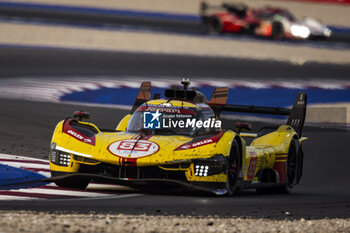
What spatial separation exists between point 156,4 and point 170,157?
2050 inches

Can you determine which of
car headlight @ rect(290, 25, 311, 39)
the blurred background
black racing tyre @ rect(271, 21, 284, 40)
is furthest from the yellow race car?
black racing tyre @ rect(271, 21, 284, 40)

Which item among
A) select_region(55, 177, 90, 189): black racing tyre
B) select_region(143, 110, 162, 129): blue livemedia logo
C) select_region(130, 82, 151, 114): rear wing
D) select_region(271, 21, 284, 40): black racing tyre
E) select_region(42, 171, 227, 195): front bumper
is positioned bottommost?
select_region(55, 177, 90, 189): black racing tyre

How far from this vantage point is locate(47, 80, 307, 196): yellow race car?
11082 mm

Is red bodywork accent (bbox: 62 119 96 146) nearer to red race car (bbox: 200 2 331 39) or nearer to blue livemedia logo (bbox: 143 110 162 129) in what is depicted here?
blue livemedia logo (bbox: 143 110 162 129)

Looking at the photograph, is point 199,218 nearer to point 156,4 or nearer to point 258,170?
point 258,170

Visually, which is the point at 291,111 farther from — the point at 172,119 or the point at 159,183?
the point at 159,183

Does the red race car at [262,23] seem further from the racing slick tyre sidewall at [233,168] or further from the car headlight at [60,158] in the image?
the car headlight at [60,158]

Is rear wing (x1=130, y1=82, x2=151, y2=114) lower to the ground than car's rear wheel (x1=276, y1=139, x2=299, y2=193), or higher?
higher

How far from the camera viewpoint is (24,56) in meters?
31.9

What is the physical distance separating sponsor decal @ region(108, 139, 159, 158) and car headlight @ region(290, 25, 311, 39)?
3129cm

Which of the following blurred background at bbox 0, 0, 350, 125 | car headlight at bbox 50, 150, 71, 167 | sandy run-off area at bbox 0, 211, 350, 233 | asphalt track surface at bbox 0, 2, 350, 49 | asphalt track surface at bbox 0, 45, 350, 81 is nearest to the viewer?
sandy run-off area at bbox 0, 211, 350, 233

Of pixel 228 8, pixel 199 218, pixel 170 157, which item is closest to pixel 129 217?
pixel 199 218

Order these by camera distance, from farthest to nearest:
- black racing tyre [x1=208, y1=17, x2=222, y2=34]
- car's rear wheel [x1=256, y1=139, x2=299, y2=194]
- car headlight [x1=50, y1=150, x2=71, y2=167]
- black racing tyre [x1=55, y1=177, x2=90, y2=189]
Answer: black racing tyre [x1=208, y1=17, x2=222, y2=34], car's rear wheel [x1=256, y1=139, x2=299, y2=194], black racing tyre [x1=55, y1=177, x2=90, y2=189], car headlight [x1=50, y1=150, x2=71, y2=167]

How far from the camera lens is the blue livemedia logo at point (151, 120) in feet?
40.1
